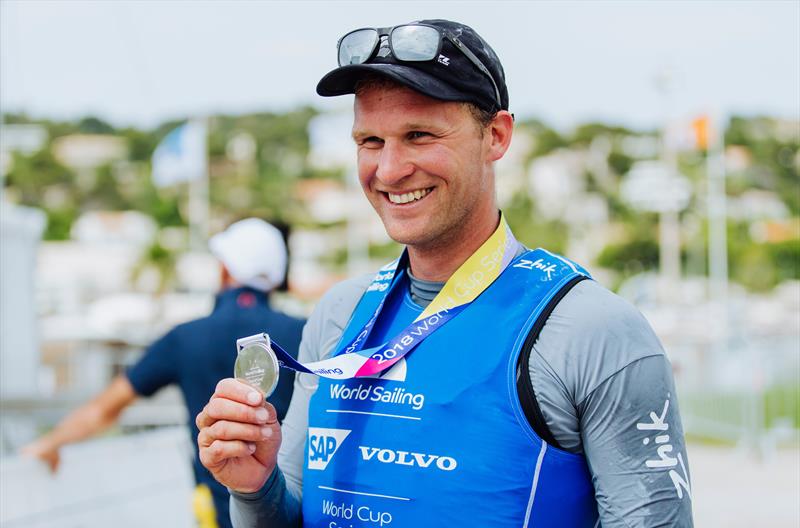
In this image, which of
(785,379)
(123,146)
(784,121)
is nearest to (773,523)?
(785,379)

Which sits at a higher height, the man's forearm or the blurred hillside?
the man's forearm

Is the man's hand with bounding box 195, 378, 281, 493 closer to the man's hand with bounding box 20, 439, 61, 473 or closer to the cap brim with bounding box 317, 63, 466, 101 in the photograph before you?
A: the cap brim with bounding box 317, 63, 466, 101

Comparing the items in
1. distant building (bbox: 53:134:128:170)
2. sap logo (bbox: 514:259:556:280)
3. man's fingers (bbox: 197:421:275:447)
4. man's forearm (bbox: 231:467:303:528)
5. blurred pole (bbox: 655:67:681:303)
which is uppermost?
sap logo (bbox: 514:259:556:280)

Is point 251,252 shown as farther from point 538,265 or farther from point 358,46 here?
point 538,265

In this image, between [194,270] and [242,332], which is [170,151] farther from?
[194,270]

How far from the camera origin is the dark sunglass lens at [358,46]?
2039mm

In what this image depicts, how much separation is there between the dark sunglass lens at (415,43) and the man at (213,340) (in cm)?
261

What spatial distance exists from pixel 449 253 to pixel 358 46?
45 centimetres

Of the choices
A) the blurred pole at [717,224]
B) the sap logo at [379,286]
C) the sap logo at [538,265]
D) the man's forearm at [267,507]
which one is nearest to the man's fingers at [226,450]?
the man's forearm at [267,507]

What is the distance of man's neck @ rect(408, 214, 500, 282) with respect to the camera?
6.93 feet

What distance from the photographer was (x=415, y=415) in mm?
1938

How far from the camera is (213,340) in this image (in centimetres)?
453

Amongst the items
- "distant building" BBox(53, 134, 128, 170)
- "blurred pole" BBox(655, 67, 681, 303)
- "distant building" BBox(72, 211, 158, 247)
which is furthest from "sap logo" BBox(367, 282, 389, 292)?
"distant building" BBox(53, 134, 128, 170)

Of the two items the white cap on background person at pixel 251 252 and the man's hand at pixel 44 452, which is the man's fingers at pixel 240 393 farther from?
the man's hand at pixel 44 452
